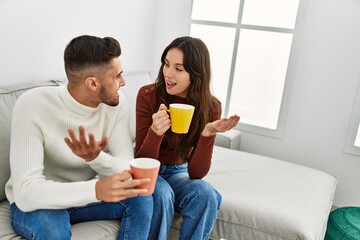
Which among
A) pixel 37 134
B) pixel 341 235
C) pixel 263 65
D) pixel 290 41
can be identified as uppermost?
pixel 290 41

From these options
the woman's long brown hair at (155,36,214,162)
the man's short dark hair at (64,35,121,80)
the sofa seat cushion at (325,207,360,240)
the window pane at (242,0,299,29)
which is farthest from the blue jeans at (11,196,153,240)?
the window pane at (242,0,299,29)

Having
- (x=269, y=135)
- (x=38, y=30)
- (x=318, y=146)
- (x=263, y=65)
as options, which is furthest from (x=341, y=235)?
(x=38, y=30)

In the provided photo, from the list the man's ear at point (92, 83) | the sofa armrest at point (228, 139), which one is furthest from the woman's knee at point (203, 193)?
the sofa armrest at point (228, 139)

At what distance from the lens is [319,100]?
240 centimetres

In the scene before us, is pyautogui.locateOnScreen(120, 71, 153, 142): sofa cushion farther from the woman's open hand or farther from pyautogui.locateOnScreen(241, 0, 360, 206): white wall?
pyautogui.locateOnScreen(241, 0, 360, 206): white wall

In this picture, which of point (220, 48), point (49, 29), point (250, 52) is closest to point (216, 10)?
point (220, 48)

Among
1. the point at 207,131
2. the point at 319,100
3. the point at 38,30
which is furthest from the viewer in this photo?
the point at 319,100

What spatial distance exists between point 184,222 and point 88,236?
1.36 ft

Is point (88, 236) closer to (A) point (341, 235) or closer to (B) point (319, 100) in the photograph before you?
(A) point (341, 235)

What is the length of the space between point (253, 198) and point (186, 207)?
427 mm

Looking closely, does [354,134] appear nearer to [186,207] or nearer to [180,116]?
[186,207]

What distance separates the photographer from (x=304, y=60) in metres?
2.40

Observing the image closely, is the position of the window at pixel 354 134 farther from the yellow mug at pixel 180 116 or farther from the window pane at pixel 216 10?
the yellow mug at pixel 180 116

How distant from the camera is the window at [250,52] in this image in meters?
2.48
